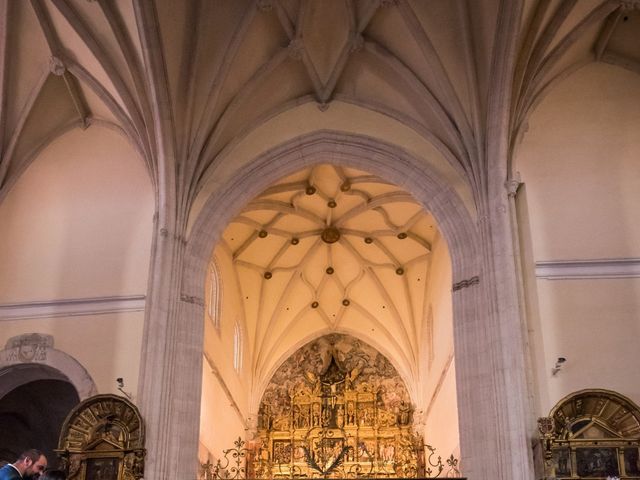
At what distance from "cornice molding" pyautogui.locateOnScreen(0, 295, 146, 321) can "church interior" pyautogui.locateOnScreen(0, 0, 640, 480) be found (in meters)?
0.04

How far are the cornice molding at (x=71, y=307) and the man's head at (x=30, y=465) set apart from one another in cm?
869

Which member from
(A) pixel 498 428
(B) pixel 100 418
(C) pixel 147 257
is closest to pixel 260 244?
(C) pixel 147 257

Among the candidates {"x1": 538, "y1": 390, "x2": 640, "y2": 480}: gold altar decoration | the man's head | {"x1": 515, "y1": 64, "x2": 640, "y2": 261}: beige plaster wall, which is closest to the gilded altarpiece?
{"x1": 515, "y1": 64, "x2": 640, "y2": 261}: beige plaster wall

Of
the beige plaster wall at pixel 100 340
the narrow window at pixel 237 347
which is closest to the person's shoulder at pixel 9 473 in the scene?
Answer: the beige plaster wall at pixel 100 340

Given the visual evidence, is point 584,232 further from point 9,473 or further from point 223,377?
point 9,473

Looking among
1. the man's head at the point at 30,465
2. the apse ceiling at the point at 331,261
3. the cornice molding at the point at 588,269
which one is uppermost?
the apse ceiling at the point at 331,261

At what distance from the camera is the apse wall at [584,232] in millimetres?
14359

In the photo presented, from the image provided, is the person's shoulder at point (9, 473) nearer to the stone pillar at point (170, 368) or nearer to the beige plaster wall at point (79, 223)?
the stone pillar at point (170, 368)

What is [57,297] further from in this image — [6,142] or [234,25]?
[234,25]

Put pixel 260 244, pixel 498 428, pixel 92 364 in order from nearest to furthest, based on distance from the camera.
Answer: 1. pixel 498 428
2. pixel 92 364
3. pixel 260 244

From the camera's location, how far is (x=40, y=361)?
15805 millimetres

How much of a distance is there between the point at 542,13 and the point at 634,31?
A: 235cm

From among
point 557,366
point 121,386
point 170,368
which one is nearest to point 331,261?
point 170,368

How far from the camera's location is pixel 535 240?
606 inches
